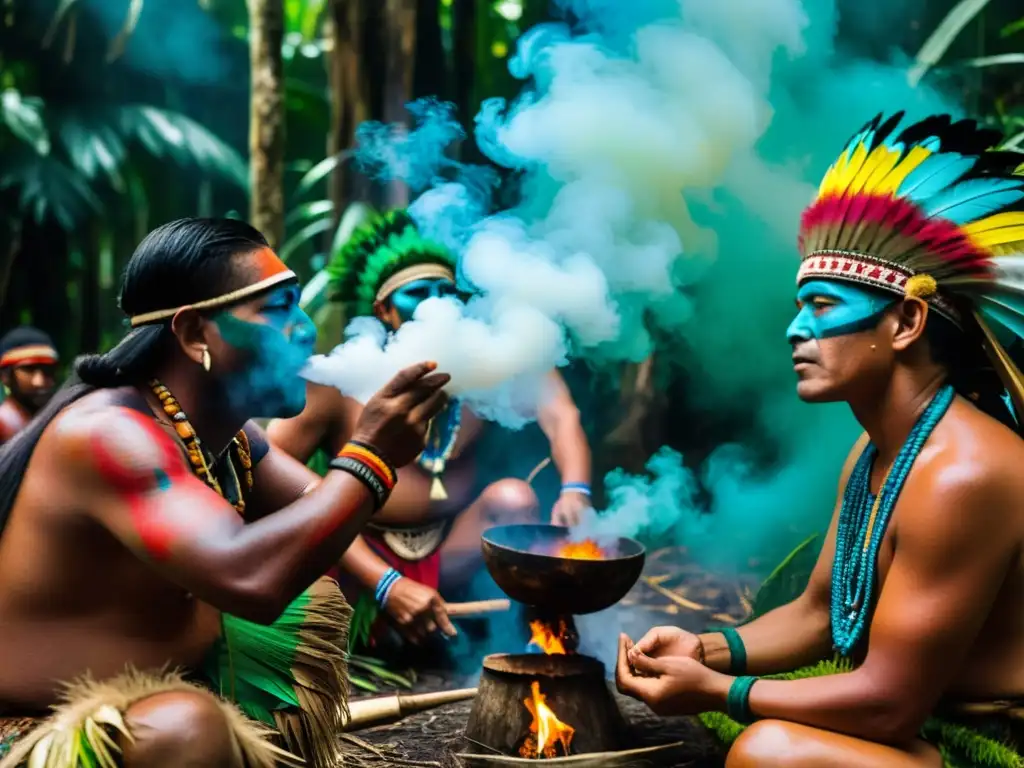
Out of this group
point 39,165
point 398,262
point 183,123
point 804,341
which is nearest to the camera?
point 804,341

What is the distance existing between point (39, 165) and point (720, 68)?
856 centimetres

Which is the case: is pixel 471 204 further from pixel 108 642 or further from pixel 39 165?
pixel 39 165

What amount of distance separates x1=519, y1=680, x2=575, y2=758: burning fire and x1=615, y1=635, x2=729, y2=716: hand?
0.58 meters

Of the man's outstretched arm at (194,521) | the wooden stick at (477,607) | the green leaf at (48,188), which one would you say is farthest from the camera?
the green leaf at (48,188)

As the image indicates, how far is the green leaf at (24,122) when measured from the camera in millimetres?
10180

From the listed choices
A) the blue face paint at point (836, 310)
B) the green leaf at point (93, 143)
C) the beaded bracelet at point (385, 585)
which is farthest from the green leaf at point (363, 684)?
the green leaf at point (93, 143)

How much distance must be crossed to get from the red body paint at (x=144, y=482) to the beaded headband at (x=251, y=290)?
361mm

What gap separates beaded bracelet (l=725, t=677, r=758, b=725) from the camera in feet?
8.93

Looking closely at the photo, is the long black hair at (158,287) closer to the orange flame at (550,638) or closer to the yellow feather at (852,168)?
the yellow feather at (852,168)

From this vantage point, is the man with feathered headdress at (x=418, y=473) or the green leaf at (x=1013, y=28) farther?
the green leaf at (x=1013, y=28)

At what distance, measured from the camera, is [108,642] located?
245 cm

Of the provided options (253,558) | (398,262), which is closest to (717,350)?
(398,262)

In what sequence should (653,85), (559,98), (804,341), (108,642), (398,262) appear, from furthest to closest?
(398,262)
(653,85)
(559,98)
(804,341)
(108,642)

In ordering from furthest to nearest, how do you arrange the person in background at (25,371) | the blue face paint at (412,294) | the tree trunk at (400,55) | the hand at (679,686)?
the tree trunk at (400,55) → the person in background at (25,371) → the blue face paint at (412,294) → the hand at (679,686)
